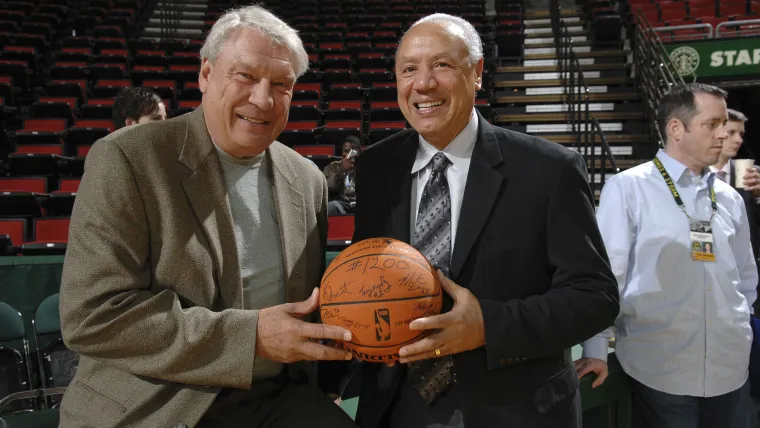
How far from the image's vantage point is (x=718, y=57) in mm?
9531

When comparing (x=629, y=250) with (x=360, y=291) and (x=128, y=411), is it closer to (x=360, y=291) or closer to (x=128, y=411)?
(x=360, y=291)

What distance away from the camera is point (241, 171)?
5.86 ft

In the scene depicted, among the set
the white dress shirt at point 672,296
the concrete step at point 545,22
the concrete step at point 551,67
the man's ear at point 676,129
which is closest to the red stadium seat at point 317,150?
the concrete step at point 551,67

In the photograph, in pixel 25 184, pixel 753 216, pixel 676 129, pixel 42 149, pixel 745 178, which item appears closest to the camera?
pixel 676 129

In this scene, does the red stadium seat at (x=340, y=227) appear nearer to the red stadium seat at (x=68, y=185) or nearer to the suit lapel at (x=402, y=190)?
the red stadium seat at (x=68, y=185)

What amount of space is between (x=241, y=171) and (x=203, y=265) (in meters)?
0.36

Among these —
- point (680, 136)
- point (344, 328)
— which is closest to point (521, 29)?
point (680, 136)

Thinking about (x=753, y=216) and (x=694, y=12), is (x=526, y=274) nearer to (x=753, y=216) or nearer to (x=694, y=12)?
(x=753, y=216)

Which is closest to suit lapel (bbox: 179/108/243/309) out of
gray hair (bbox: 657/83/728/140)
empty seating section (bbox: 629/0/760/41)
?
gray hair (bbox: 657/83/728/140)

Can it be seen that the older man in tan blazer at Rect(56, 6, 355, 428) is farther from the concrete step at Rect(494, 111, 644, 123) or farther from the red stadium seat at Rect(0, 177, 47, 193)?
the concrete step at Rect(494, 111, 644, 123)
